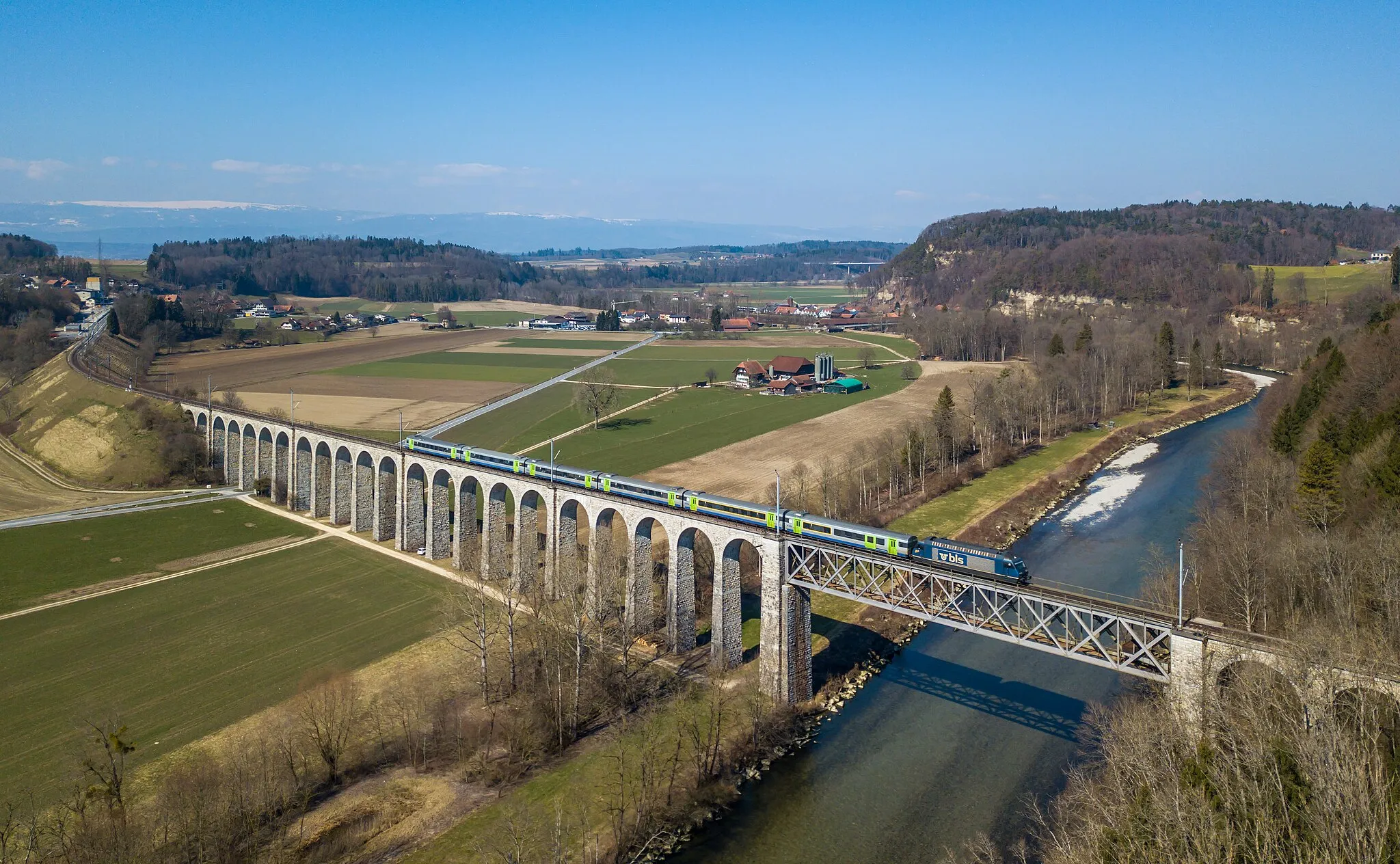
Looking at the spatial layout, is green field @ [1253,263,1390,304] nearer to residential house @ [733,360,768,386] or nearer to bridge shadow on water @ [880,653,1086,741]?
residential house @ [733,360,768,386]

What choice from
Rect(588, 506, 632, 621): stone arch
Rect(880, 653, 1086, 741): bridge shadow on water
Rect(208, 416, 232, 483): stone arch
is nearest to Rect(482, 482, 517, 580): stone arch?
Rect(588, 506, 632, 621): stone arch

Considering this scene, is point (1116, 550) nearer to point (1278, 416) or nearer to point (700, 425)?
point (1278, 416)

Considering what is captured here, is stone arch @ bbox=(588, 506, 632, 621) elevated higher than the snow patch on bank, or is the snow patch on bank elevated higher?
stone arch @ bbox=(588, 506, 632, 621)

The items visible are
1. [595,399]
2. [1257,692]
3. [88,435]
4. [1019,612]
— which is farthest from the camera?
[595,399]

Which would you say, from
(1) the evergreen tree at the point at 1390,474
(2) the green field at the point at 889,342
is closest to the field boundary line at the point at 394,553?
(1) the evergreen tree at the point at 1390,474

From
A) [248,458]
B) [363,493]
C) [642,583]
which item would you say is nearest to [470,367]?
[248,458]

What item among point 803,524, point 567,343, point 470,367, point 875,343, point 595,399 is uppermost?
point 567,343

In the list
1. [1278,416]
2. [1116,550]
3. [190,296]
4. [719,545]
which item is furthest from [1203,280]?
[190,296]

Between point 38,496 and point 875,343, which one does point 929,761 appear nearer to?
point 38,496
